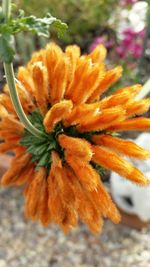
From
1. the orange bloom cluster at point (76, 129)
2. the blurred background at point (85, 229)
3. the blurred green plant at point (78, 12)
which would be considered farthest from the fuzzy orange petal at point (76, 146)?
the blurred green plant at point (78, 12)

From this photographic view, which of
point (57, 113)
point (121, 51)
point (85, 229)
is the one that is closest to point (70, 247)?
point (85, 229)

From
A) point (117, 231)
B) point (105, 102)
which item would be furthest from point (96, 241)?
point (105, 102)

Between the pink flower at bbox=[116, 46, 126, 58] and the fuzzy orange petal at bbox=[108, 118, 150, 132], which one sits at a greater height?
the pink flower at bbox=[116, 46, 126, 58]

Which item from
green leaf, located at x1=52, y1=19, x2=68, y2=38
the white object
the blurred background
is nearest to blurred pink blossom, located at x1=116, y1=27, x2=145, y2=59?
the blurred background

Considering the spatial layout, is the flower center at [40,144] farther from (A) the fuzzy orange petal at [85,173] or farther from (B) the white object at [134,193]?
(B) the white object at [134,193]

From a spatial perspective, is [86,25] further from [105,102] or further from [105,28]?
[105,102]

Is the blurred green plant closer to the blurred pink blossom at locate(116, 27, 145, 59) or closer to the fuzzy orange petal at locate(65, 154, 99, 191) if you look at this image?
the blurred pink blossom at locate(116, 27, 145, 59)
